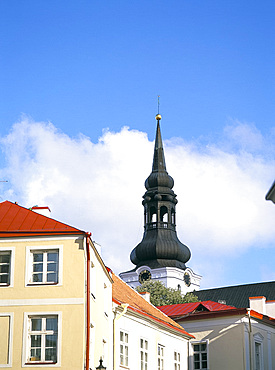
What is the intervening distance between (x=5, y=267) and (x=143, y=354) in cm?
894

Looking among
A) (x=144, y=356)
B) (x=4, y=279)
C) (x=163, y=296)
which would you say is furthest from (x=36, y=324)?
(x=163, y=296)

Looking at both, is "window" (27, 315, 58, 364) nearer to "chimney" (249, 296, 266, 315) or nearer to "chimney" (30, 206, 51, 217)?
"chimney" (30, 206, 51, 217)

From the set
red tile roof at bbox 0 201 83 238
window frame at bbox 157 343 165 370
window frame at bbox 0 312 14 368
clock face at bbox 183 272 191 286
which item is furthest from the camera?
clock face at bbox 183 272 191 286

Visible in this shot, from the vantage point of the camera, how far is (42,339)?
2447 centimetres

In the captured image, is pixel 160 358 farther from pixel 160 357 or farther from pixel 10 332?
pixel 10 332

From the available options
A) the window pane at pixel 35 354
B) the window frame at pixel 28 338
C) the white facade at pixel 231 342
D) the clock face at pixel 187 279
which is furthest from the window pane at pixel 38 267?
the clock face at pixel 187 279

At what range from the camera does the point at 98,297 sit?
27000 mm

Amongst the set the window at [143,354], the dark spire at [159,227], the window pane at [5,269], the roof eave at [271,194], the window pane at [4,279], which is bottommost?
the window at [143,354]

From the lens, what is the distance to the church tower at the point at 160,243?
4508 inches

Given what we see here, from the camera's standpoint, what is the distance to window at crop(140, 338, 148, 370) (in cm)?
3169

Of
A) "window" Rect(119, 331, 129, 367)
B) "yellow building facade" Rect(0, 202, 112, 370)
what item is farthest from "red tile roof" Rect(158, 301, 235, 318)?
"yellow building facade" Rect(0, 202, 112, 370)

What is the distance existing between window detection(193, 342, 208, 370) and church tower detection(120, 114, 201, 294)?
7382 cm

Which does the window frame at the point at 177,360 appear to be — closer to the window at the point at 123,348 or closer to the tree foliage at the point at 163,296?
the window at the point at 123,348

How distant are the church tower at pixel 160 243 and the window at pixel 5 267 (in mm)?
87551
